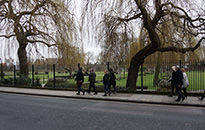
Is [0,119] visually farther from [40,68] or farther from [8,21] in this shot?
[8,21]

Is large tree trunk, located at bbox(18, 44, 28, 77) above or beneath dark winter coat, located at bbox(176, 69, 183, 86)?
above

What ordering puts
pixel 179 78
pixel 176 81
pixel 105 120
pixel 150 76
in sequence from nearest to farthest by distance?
pixel 105 120, pixel 179 78, pixel 176 81, pixel 150 76

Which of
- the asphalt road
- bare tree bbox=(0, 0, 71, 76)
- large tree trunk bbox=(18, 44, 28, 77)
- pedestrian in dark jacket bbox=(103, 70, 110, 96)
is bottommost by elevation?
the asphalt road

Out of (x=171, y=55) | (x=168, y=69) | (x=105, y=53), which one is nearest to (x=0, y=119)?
(x=105, y=53)

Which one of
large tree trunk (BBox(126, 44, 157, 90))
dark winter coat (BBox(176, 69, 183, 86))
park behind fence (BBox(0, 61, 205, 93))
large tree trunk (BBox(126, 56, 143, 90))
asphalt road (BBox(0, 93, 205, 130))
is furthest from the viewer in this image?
large tree trunk (BBox(126, 56, 143, 90))

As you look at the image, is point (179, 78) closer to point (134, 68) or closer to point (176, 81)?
point (176, 81)

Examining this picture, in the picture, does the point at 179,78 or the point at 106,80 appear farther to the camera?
the point at 106,80

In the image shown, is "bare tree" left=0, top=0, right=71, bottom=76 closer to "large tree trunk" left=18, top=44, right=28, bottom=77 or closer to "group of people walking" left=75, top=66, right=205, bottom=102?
"large tree trunk" left=18, top=44, right=28, bottom=77

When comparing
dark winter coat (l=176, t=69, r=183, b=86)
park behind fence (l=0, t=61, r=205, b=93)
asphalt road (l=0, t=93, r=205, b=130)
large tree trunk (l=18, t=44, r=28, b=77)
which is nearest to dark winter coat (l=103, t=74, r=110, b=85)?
park behind fence (l=0, t=61, r=205, b=93)

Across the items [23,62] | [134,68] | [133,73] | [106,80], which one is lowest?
[106,80]

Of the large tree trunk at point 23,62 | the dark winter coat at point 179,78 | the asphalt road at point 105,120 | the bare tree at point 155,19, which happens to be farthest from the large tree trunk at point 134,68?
the large tree trunk at point 23,62

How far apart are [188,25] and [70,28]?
9.91 m

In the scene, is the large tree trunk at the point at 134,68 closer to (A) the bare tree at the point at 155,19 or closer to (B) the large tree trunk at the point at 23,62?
(A) the bare tree at the point at 155,19

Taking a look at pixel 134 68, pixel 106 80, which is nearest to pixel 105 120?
pixel 106 80
